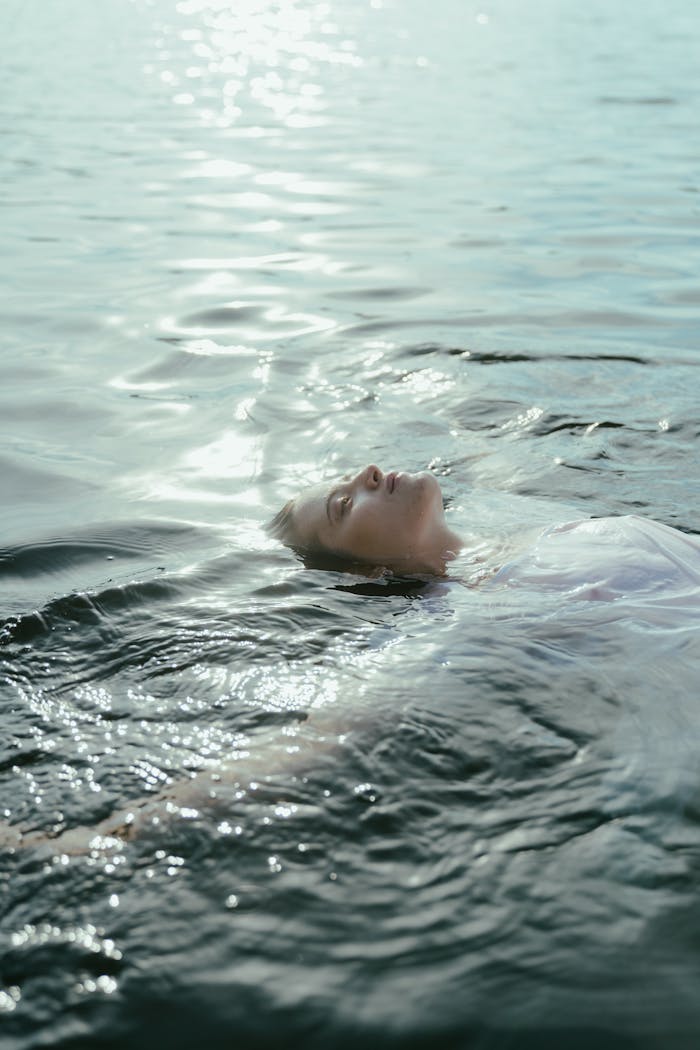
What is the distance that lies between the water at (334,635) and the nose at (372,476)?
441 mm

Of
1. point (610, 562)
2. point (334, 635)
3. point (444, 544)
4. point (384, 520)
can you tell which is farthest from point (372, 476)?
point (610, 562)

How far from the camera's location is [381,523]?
16.9ft

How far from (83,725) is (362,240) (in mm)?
8880

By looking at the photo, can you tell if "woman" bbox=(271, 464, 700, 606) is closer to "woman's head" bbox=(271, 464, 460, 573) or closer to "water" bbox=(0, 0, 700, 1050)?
"woman's head" bbox=(271, 464, 460, 573)

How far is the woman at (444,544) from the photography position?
465cm

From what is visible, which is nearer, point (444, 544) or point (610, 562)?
point (610, 562)

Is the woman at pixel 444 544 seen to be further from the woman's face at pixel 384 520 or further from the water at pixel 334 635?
the water at pixel 334 635

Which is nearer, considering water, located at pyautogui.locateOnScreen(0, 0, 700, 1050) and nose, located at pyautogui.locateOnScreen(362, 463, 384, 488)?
water, located at pyautogui.locateOnScreen(0, 0, 700, 1050)

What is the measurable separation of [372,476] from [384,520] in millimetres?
196

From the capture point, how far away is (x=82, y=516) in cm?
596

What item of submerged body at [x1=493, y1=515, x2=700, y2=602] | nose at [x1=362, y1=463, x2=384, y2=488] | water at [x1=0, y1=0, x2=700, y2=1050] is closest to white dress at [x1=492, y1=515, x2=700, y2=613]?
submerged body at [x1=493, y1=515, x2=700, y2=602]

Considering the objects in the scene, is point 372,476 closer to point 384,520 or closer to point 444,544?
point 384,520

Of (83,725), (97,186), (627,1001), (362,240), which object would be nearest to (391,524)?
(83,725)

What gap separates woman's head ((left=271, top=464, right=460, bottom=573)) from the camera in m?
5.11
